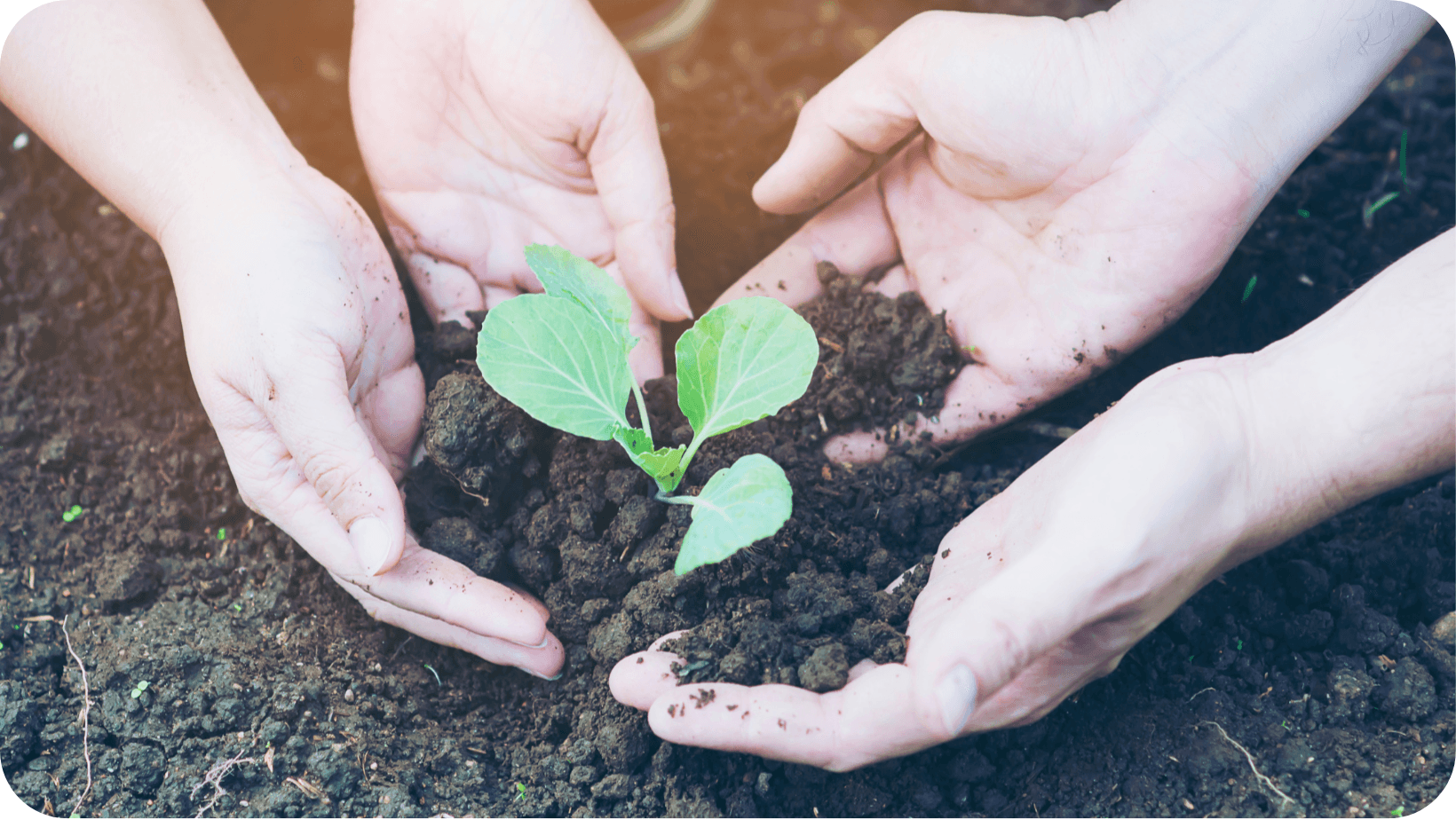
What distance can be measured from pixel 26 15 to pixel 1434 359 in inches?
116

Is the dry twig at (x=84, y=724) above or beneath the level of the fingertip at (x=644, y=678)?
above

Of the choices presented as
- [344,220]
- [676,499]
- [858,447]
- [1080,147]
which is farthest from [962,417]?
[344,220]

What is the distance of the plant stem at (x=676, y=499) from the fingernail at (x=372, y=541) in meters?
0.54

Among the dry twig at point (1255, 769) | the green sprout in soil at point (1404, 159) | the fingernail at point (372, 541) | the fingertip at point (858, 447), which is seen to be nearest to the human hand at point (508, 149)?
the fingertip at point (858, 447)

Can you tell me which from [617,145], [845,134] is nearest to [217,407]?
[617,145]

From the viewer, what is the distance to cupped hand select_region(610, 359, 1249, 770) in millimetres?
1262

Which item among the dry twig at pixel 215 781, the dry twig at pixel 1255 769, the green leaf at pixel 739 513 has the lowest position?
the dry twig at pixel 1255 769

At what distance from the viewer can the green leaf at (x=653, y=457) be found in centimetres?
164

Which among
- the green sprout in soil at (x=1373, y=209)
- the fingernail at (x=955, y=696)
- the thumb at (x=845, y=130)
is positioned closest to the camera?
the fingernail at (x=955, y=696)

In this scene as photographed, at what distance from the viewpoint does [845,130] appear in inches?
81.0

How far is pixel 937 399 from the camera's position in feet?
6.73

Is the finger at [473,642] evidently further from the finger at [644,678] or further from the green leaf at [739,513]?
the green leaf at [739,513]

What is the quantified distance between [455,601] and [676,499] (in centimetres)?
48

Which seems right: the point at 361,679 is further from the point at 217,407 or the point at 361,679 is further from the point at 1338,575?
the point at 1338,575
